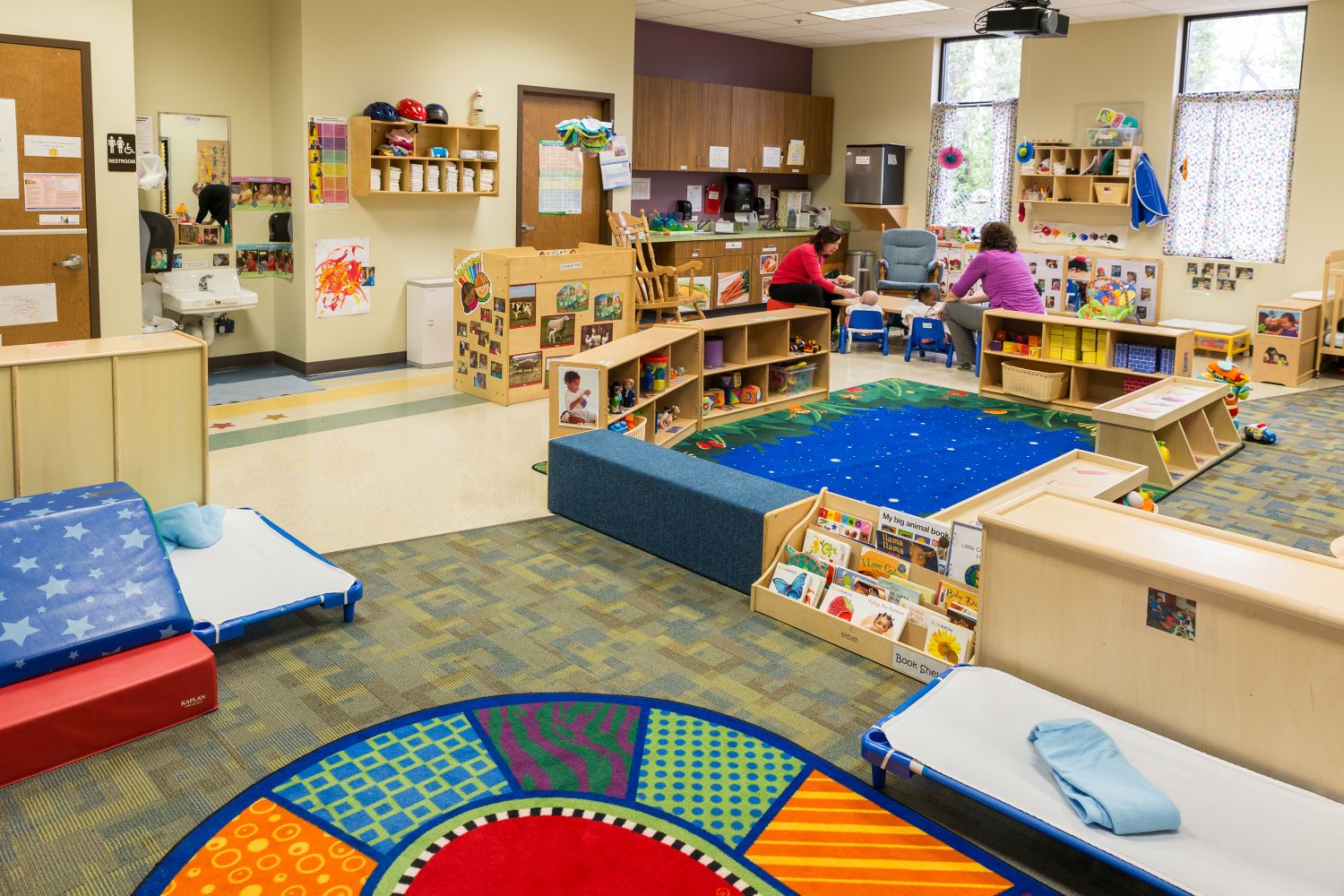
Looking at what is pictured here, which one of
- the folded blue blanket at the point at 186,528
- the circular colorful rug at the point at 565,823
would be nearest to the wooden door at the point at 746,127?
the folded blue blanket at the point at 186,528

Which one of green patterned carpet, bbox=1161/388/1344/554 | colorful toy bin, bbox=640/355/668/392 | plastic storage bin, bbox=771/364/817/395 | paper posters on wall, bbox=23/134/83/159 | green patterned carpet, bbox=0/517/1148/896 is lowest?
green patterned carpet, bbox=0/517/1148/896

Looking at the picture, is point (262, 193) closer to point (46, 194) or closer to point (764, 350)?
point (46, 194)

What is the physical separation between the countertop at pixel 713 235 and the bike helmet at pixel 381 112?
3.01 meters

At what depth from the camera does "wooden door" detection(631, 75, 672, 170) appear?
39.2ft

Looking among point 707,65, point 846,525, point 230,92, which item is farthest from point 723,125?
point 846,525

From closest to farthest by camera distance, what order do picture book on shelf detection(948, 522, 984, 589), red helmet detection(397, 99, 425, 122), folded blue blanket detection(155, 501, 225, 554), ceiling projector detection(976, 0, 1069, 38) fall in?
picture book on shelf detection(948, 522, 984, 589) < folded blue blanket detection(155, 501, 225, 554) < ceiling projector detection(976, 0, 1069, 38) < red helmet detection(397, 99, 425, 122)

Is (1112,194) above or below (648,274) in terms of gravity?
above

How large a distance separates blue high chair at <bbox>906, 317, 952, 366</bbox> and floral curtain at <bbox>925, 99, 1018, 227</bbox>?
3032 millimetres

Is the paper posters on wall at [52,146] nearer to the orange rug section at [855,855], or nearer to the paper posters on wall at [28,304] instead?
the paper posters on wall at [28,304]

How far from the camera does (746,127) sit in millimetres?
13195

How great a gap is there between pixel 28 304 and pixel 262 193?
2.11 metres

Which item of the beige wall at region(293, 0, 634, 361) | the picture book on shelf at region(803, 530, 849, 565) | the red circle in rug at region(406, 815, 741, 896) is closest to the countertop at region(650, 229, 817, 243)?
the beige wall at region(293, 0, 634, 361)

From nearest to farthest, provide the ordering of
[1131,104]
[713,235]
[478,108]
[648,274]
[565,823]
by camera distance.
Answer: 1. [565,823]
2. [478,108]
3. [648,274]
4. [1131,104]
5. [713,235]

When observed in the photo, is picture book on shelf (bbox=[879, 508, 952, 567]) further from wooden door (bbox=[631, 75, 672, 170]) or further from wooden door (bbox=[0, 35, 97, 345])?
wooden door (bbox=[631, 75, 672, 170])
